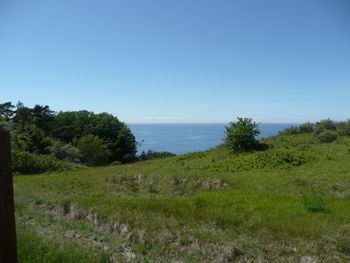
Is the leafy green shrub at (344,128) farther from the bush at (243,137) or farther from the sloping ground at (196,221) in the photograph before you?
the sloping ground at (196,221)

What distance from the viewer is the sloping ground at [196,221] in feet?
19.3

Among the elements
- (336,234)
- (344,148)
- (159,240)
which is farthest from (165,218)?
(344,148)

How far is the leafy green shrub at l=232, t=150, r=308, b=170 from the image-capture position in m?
17.1

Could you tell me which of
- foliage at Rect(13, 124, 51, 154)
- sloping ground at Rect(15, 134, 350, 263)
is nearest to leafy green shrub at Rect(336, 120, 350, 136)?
sloping ground at Rect(15, 134, 350, 263)

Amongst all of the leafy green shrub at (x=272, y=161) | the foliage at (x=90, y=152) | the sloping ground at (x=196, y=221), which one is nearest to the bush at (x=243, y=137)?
the leafy green shrub at (x=272, y=161)

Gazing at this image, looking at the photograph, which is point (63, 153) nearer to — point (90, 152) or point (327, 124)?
point (90, 152)

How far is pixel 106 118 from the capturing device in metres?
73.5

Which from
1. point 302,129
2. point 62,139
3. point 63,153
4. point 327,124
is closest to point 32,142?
point 63,153

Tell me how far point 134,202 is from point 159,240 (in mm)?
3661

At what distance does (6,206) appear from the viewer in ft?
6.68

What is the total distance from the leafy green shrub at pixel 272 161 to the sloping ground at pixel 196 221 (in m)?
2.26

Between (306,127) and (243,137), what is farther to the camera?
(306,127)

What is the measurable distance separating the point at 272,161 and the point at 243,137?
19.5 feet

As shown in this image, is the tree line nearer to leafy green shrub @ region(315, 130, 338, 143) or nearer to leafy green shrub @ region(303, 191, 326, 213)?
leafy green shrub @ region(303, 191, 326, 213)
